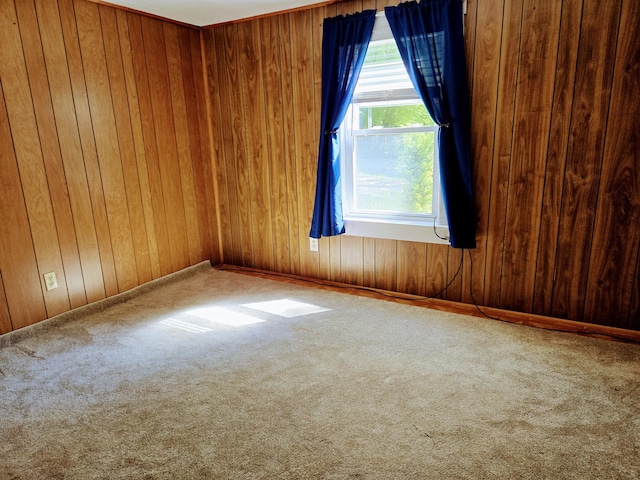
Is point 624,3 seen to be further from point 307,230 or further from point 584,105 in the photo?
point 307,230

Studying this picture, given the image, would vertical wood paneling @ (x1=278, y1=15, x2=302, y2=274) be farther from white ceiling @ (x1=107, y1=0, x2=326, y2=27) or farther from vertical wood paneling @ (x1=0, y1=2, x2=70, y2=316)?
vertical wood paneling @ (x1=0, y1=2, x2=70, y2=316)

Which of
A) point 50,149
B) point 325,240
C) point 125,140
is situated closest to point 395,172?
point 325,240

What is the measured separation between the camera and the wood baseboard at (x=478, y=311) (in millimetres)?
2502

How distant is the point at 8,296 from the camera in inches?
98.5

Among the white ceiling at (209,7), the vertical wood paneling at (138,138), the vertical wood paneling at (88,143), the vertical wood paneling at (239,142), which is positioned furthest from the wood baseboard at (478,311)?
the white ceiling at (209,7)

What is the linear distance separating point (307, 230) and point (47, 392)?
6.83 feet

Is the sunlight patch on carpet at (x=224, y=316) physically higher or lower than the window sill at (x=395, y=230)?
lower

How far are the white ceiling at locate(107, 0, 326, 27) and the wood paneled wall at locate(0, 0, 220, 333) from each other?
0.13m

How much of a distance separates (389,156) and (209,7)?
170cm

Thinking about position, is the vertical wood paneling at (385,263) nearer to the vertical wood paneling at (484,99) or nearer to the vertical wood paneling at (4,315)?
the vertical wood paneling at (484,99)

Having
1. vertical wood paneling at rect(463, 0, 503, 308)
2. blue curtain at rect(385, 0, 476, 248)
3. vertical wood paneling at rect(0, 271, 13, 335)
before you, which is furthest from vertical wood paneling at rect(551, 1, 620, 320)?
vertical wood paneling at rect(0, 271, 13, 335)

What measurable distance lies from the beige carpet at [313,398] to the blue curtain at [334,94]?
2.55ft

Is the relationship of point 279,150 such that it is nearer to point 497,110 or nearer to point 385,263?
point 385,263

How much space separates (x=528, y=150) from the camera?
257 centimetres
